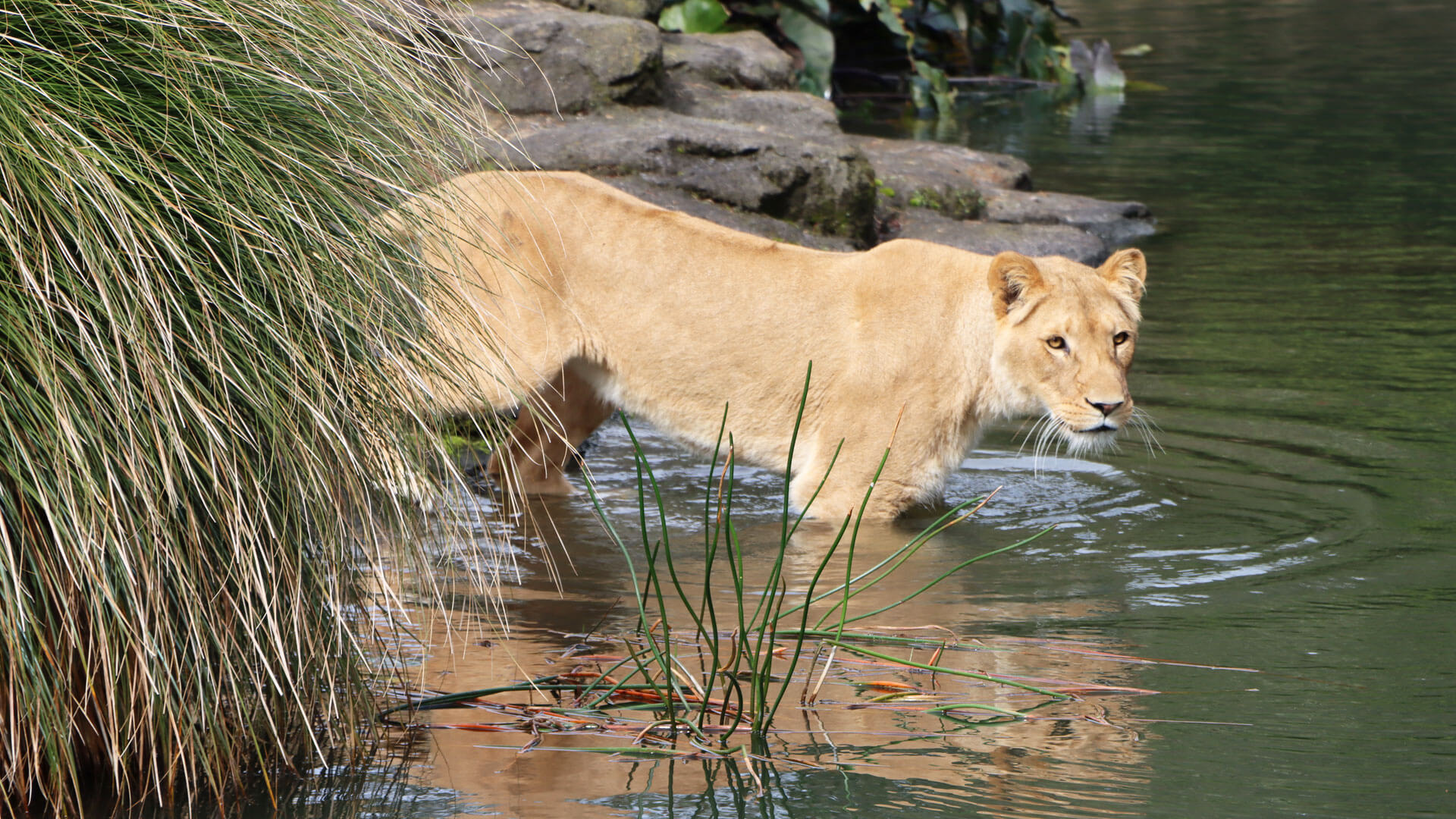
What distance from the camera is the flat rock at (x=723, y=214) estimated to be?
903cm

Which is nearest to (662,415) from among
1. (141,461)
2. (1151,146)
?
(141,461)

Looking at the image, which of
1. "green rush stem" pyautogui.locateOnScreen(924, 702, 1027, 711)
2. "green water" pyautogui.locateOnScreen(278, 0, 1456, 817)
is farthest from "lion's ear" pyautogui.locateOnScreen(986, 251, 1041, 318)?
"green rush stem" pyautogui.locateOnScreen(924, 702, 1027, 711)

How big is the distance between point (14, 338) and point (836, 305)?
361cm

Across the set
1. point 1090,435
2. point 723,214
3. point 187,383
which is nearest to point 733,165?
point 723,214

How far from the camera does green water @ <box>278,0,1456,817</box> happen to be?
3.24 metres

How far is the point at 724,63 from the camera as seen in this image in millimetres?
13727

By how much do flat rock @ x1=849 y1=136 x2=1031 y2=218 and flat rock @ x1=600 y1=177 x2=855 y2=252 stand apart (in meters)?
1.87

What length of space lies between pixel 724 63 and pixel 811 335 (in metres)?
8.41

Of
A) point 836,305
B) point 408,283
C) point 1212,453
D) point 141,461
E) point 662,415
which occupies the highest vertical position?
point 408,283

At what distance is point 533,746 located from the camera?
3.40m

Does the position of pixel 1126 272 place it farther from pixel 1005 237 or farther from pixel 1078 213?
pixel 1078 213

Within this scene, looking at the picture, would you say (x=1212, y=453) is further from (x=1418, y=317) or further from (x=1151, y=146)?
(x=1151, y=146)

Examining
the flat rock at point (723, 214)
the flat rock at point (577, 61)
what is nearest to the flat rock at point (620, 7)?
the flat rock at point (577, 61)

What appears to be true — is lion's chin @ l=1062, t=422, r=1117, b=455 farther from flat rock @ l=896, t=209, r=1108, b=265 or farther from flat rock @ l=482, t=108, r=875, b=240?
flat rock @ l=896, t=209, r=1108, b=265
